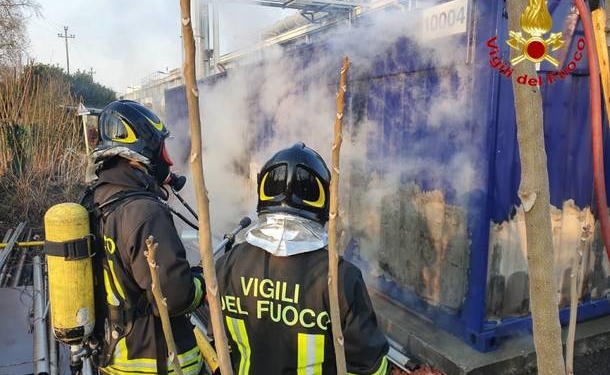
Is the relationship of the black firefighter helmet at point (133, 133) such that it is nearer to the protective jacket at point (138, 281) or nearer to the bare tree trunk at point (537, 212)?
the protective jacket at point (138, 281)

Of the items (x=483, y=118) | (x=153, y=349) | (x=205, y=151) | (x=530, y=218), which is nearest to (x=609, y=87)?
(x=483, y=118)

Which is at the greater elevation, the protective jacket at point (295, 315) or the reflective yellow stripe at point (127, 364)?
the protective jacket at point (295, 315)

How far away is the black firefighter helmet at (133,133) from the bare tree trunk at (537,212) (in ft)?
6.60

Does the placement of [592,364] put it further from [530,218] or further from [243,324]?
[530,218]

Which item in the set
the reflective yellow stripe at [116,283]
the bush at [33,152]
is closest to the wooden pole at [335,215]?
the reflective yellow stripe at [116,283]

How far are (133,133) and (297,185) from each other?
1.15 m

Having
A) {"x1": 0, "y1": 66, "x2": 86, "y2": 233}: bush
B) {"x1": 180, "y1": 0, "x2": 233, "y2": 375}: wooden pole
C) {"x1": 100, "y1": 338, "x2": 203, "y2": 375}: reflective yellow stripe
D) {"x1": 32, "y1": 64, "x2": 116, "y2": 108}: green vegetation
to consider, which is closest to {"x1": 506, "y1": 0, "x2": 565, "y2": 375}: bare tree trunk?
{"x1": 180, "y1": 0, "x2": 233, "y2": 375}: wooden pole

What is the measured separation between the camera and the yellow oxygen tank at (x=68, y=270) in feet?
6.72

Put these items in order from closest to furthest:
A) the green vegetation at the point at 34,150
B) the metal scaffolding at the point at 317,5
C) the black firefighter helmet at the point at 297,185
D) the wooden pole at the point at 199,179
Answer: the wooden pole at the point at 199,179 < the black firefighter helmet at the point at 297,185 < the green vegetation at the point at 34,150 < the metal scaffolding at the point at 317,5

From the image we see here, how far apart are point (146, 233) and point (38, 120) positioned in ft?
31.3

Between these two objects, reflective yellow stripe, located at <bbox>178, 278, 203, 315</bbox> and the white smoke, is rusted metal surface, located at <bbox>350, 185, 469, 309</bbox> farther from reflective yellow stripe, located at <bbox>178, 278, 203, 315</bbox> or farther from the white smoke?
reflective yellow stripe, located at <bbox>178, 278, 203, 315</bbox>

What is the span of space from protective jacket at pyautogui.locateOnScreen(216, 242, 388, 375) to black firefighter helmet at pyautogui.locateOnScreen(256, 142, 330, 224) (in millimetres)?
162

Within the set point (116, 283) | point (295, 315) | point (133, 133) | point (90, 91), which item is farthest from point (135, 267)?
point (90, 91)

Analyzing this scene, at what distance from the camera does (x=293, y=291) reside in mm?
1628
